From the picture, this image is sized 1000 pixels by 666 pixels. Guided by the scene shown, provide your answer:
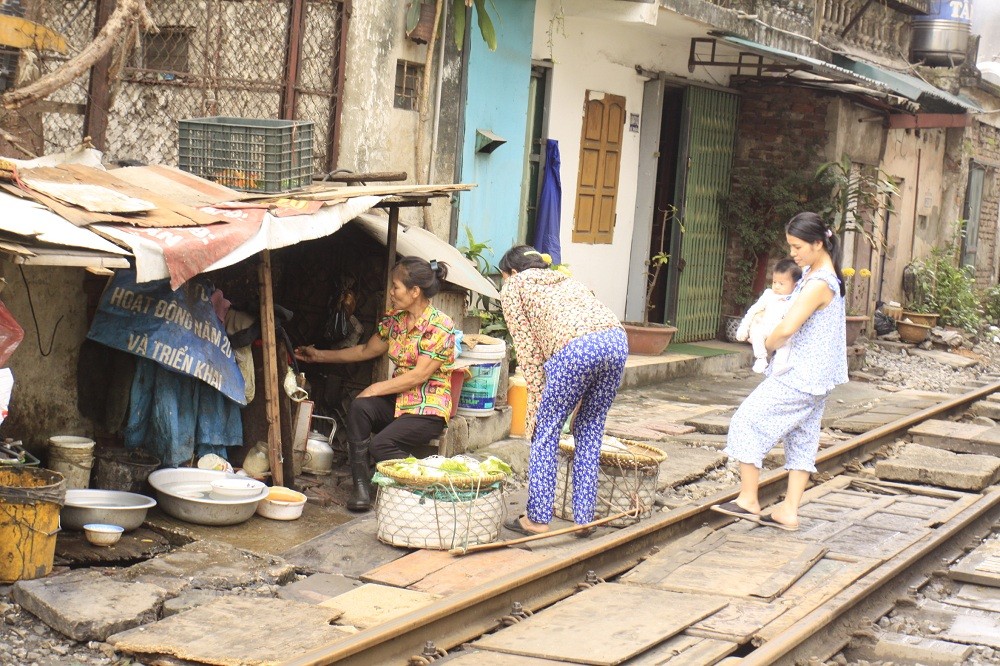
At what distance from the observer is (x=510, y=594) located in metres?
6.18

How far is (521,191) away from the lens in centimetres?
1259

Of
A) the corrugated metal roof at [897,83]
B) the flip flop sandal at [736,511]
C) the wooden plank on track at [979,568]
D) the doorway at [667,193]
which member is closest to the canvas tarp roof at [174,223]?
the flip flop sandal at [736,511]

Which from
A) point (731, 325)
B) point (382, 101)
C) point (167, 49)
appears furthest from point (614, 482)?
point (731, 325)

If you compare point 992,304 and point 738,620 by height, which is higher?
point 992,304

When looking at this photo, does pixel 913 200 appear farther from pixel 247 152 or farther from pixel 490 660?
pixel 490 660

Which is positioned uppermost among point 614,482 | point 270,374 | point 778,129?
point 778,129

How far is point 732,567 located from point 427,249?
3.27 meters

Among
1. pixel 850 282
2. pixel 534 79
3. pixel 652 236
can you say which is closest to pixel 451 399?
pixel 534 79

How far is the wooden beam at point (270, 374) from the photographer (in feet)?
24.8

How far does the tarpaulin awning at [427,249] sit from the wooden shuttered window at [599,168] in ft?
15.6

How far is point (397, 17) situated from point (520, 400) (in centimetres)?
307

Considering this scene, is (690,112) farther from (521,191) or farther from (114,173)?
(114,173)

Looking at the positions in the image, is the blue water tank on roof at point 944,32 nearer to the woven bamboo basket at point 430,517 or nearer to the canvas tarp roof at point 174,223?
the canvas tarp roof at point 174,223

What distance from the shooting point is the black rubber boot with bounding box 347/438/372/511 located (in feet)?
25.5
